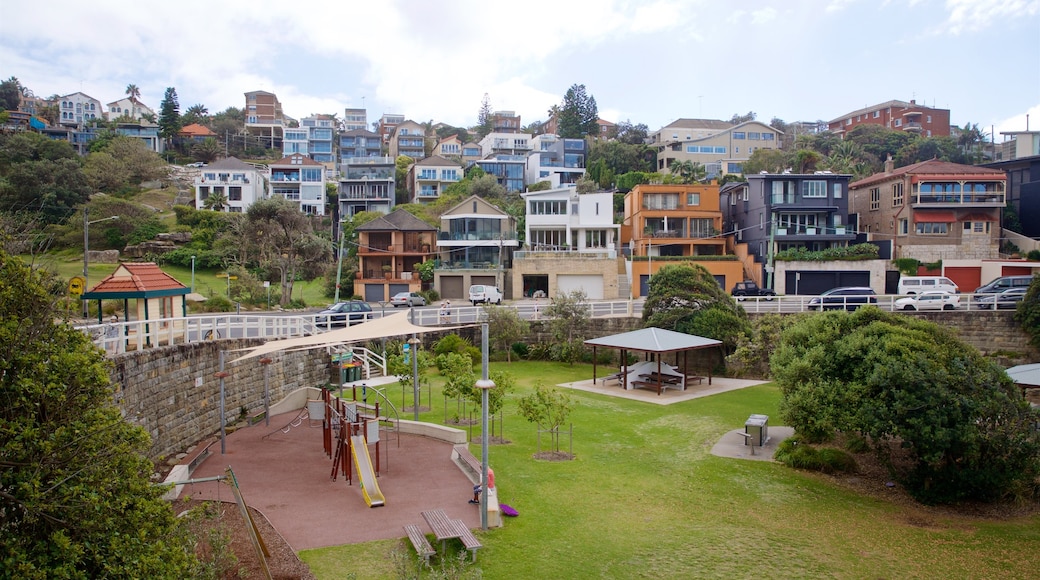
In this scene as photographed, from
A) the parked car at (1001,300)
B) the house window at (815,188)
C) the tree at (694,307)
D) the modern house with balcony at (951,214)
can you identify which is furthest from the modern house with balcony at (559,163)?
the parked car at (1001,300)

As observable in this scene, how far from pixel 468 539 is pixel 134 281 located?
41.4 ft

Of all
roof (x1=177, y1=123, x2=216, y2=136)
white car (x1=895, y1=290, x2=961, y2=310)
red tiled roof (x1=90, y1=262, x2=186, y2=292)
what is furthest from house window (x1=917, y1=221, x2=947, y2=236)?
roof (x1=177, y1=123, x2=216, y2=136)

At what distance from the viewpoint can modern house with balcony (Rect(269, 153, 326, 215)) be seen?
235ft

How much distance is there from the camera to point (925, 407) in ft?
48.3

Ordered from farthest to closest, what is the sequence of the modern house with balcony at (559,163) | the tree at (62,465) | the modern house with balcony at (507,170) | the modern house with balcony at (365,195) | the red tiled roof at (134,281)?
the modern house with balcony at (507,170) < the modern house with balcony at (559,163) < the modern house with balcony at (365,195) < the red tiled roof at (134,281) < the tree at (62,465)

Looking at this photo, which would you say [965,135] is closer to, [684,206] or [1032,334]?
[684,206]

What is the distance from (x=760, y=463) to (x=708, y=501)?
3.50 m

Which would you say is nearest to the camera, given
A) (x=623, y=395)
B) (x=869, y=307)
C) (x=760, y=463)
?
(x=760, y=463)

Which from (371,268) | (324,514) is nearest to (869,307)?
(324,514)

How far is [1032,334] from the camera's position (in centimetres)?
3456

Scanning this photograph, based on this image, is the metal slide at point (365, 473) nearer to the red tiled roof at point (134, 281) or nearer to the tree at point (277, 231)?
the red tiled roof at point (134, 281)

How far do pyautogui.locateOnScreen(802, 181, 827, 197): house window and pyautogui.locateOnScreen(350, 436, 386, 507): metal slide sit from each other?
44.7 meters

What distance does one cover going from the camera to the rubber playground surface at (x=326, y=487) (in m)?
12.5

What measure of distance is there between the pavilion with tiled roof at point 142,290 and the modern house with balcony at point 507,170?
195 ft
